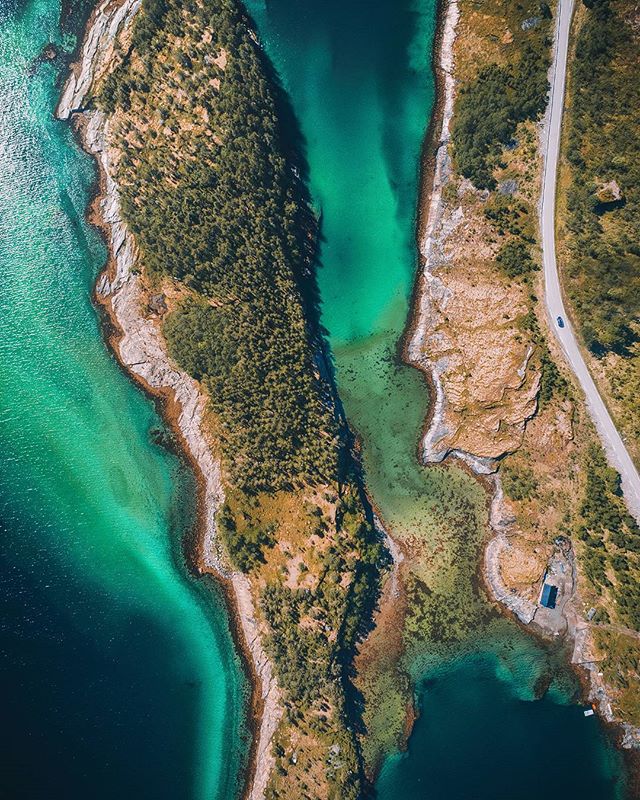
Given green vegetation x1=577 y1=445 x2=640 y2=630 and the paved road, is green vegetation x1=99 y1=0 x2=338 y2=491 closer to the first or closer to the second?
the paved road

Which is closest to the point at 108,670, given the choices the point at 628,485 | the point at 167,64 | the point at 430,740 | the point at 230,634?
the point at 230,634

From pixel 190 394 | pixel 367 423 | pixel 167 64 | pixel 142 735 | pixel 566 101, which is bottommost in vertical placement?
pixel 142 735

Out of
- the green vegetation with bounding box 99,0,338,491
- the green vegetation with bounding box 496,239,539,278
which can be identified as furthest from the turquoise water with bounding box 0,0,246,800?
the green vegetation with bounding box 496,239,539,278

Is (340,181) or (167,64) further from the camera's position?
(340,181)

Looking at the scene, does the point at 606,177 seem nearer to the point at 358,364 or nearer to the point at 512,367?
the point at 512,367

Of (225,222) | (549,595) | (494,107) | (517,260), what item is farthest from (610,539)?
(225,222)

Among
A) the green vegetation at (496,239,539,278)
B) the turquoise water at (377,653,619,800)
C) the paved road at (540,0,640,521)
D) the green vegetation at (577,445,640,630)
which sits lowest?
the turquoise water at (377,653,619,800)

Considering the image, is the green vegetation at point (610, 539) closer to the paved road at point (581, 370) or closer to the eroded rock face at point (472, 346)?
the paved road at point (581, 370)

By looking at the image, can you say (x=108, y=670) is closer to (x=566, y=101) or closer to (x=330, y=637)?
(x=330, y=637)
